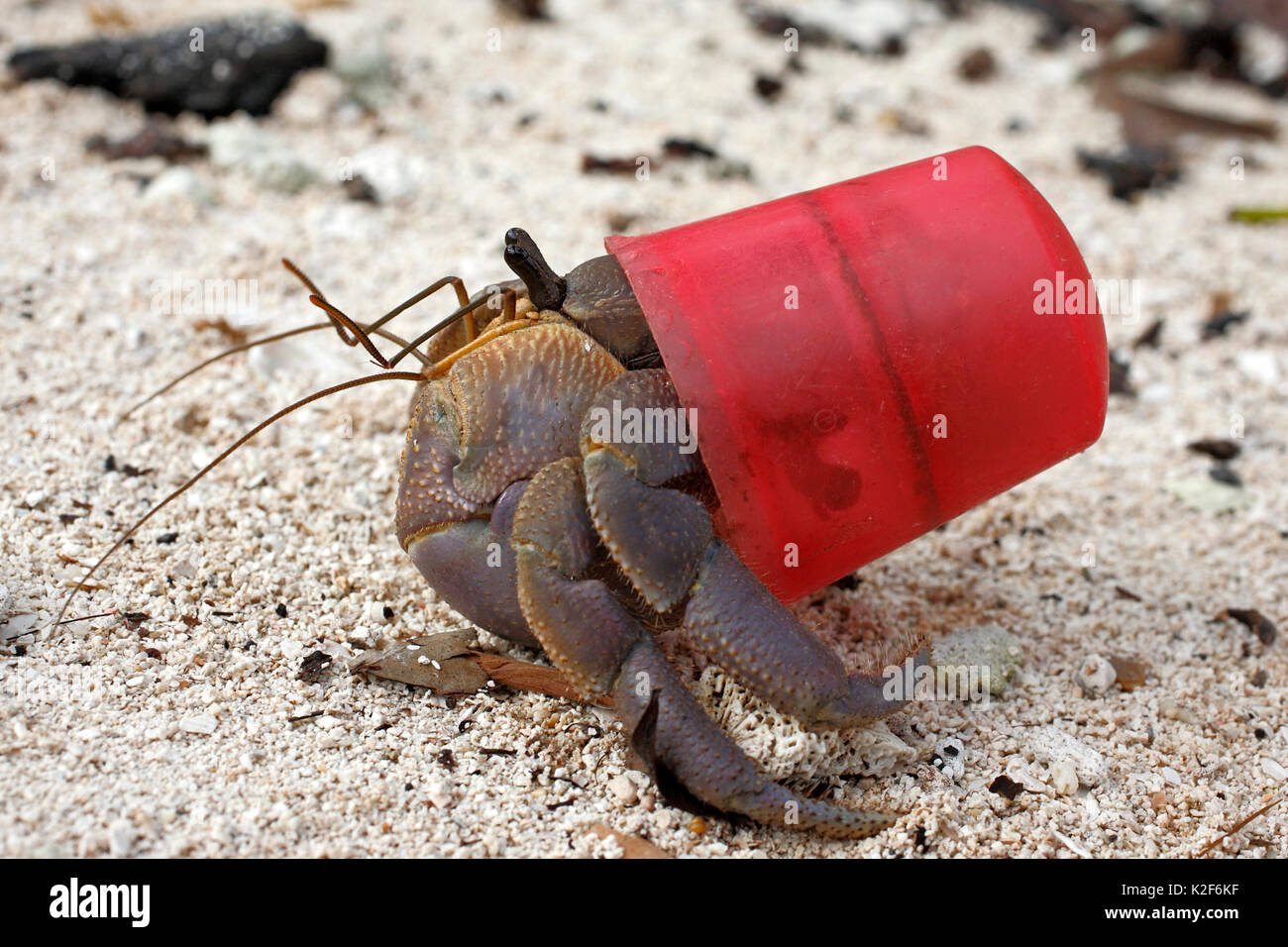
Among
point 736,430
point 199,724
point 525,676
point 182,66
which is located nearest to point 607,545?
point 736,430

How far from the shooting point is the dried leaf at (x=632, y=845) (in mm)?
1572

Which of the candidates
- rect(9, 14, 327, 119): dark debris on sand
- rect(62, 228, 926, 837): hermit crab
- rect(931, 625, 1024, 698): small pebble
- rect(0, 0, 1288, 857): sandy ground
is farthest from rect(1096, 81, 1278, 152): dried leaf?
rect(62, 228, 926, 837): hermit crab

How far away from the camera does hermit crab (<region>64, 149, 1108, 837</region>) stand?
5.28 ft

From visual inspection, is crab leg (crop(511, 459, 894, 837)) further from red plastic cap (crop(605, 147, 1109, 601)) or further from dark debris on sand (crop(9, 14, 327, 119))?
dark debris on sand (crop(9, 14, 327, 119))

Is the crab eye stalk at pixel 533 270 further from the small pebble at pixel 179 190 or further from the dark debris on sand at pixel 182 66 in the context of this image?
the dark debris on sand at pixel 182 66

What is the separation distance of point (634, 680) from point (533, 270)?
2.22 ft

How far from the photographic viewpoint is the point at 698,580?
Result: 5.32 feet

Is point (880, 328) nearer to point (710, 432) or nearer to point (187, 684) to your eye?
point (710, 432)

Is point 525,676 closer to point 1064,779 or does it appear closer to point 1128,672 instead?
point 1064,779

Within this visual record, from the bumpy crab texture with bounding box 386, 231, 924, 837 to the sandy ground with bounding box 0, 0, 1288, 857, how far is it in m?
0.15

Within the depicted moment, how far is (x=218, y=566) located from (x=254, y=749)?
19.8 inches
